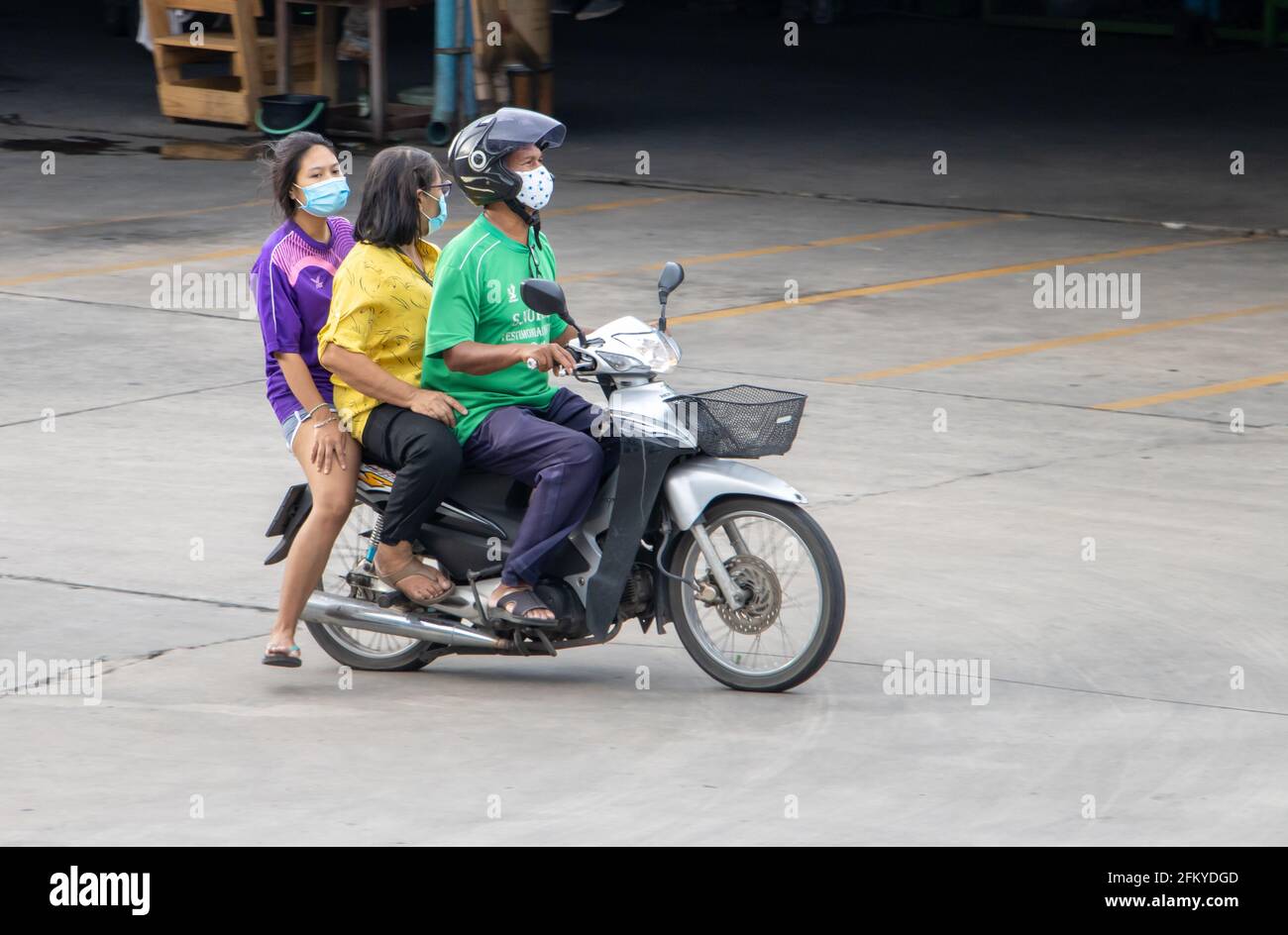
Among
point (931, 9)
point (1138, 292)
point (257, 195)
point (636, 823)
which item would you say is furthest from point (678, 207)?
point (931, 9)

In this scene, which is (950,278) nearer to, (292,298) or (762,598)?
(762,598)

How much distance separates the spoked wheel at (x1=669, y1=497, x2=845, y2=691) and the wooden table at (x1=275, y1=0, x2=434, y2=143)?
45.4 feet

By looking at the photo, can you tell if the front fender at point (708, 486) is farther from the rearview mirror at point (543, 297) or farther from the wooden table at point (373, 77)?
the wooden table at point (373, 77)

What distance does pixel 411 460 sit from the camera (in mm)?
6758

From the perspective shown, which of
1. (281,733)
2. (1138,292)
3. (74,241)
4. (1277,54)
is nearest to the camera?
(281,733)

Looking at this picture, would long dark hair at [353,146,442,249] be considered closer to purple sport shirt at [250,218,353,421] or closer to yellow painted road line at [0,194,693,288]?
purple sport shirt at [250,218,353,421]

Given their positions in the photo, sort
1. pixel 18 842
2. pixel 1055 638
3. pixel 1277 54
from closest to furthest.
Result: pixel 18 842 < pixel 1055 638 < pixel 1277 54

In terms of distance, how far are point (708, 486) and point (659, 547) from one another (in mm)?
294

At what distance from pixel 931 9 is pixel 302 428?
996 inches

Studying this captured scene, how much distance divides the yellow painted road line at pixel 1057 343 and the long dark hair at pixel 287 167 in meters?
5.16

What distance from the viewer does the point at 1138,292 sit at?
563 inches

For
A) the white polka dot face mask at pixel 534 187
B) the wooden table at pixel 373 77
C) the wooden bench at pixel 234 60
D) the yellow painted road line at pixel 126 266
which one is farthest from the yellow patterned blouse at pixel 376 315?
the wooden bench at pixel 234 60

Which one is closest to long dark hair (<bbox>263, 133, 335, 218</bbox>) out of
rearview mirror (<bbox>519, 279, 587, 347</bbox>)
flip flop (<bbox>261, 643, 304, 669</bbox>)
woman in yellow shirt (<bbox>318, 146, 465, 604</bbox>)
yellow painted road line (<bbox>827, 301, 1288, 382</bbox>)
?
woman in yellow shirt (<bbox>318, 146, 465, 604</bbox>)
